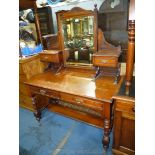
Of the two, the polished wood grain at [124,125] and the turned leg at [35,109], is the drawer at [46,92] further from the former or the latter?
the polished wood grain at [124,125]

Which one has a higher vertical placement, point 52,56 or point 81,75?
point 52,56

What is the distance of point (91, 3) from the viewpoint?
6.32 feet

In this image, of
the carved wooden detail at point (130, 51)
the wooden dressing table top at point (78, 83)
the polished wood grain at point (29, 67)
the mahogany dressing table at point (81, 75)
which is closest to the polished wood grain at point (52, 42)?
the mahogany dressing table at point (81, 75)

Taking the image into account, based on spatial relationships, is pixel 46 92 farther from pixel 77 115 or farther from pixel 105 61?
pixel 105 61

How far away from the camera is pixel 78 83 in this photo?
5.32ft

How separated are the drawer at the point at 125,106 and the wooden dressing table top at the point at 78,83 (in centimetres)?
8

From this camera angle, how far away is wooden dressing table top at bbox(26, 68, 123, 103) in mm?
1387

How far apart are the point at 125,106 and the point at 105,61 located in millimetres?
572

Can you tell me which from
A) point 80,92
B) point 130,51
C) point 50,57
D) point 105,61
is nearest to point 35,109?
point 50,57

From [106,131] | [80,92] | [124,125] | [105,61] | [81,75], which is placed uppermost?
[105,61]

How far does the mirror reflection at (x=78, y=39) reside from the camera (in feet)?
5.59
